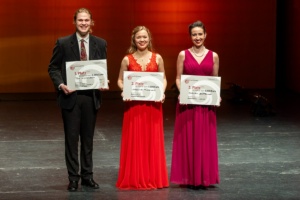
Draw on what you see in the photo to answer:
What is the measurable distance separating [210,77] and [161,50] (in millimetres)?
9663

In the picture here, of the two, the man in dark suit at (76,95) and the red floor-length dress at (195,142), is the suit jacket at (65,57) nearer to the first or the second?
the man in dark suit at (76,95)

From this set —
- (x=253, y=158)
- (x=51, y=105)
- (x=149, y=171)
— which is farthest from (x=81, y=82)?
(x=51, y=105)

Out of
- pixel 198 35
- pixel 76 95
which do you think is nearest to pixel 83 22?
pixel 76 95

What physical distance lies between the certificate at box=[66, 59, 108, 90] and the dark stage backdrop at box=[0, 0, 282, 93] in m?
9.40

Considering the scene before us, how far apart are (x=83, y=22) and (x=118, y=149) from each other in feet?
10.1

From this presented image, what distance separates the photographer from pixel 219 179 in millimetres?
7547

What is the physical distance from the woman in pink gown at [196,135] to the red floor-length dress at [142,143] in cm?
19

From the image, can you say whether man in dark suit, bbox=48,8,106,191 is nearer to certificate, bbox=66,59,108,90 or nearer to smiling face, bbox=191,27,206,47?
certificate, bbox=66,59,108,90

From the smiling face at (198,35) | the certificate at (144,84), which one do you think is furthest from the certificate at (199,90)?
the smiling face at (198,35)

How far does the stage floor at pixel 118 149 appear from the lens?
698 cm

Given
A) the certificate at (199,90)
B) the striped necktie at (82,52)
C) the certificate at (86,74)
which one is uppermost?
the striped necktie at (82,52)

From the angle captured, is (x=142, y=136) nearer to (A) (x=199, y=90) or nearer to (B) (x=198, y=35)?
(A) (x=199, y=90)

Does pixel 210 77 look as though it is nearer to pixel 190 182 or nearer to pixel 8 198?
pixel 190 182

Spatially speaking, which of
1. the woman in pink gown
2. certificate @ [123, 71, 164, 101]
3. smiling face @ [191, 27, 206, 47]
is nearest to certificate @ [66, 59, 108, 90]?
certificate @ [123, 71, 164, 101]
